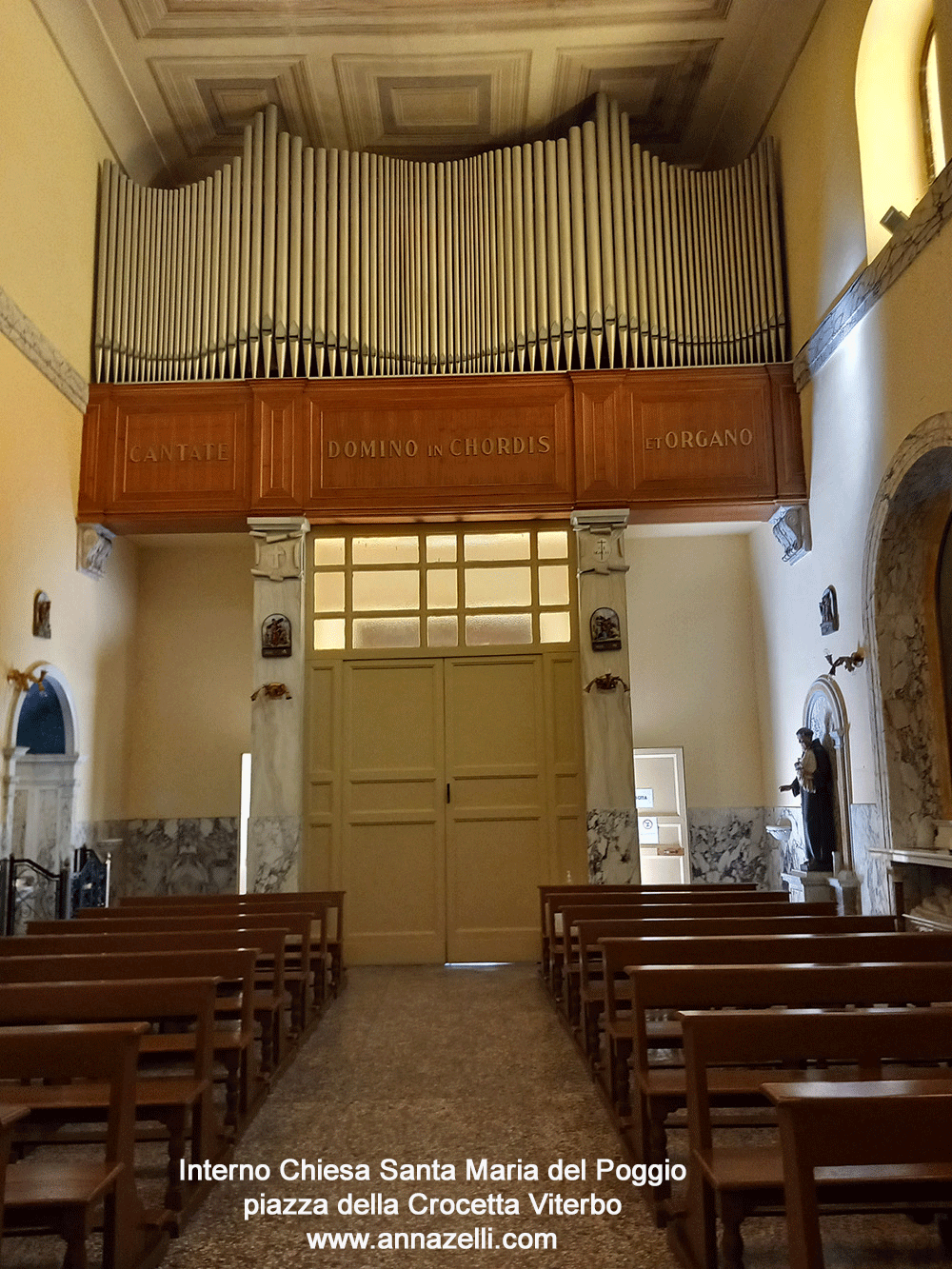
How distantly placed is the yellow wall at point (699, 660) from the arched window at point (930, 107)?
440 centimetres

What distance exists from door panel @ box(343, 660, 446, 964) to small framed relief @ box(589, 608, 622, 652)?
139cm

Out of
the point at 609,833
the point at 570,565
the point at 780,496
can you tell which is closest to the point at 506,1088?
the point at 609,833

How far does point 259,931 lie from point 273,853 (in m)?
3.59

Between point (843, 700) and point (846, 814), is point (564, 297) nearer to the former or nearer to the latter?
point (843, 700)

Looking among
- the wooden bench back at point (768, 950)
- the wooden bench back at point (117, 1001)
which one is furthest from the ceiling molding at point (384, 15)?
the wooden bench back at point (117, 1001)

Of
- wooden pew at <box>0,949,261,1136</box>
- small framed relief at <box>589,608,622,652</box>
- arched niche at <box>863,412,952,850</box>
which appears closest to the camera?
wooden pew at <box>0,949,261,1136</box>

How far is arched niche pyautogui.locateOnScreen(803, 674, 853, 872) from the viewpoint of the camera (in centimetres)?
784

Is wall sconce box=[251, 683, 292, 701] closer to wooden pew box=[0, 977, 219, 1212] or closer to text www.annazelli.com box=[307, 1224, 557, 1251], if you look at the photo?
wooden pew box=[0, 977, 219, 1212]

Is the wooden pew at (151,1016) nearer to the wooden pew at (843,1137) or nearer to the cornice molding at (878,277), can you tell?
the wooden pew at (843,1137)

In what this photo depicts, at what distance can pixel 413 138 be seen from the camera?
10.2 m

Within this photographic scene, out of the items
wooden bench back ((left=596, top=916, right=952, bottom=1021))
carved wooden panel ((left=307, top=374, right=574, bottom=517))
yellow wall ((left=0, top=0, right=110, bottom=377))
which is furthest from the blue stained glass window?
wooden bench back ((left=596, top=916, right=952, bottom=1021))

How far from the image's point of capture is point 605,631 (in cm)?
883

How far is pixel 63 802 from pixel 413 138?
23.1 ft

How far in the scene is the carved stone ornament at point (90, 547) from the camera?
9.01 meters
